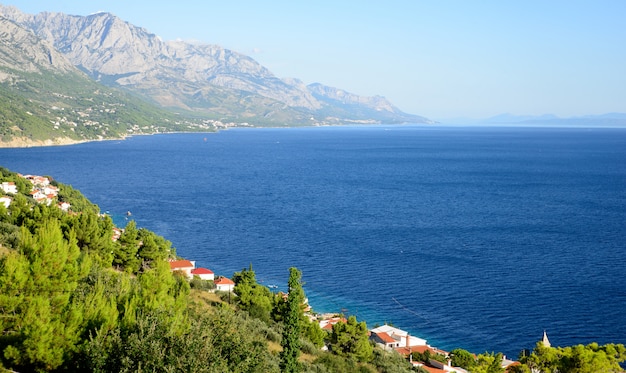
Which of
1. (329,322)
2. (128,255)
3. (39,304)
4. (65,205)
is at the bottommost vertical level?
(329,322)

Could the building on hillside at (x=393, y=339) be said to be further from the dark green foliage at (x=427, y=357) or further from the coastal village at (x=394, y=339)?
the dark green foliage at (x=427, y=357)

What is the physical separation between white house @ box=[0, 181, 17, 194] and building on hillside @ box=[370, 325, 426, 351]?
46996 millimetres

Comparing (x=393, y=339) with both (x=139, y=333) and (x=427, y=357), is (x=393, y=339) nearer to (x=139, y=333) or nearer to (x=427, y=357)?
(x=427, y=357)

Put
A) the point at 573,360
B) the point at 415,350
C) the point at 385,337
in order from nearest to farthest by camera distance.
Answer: the point at 573,360 → the point at 415,350 → the point at 385,337

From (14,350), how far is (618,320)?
43.4m

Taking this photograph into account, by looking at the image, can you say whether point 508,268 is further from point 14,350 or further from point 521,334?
point 14,350

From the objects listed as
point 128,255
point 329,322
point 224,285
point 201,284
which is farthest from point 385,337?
point 128,255

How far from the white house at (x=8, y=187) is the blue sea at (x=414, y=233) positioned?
46.4 feet

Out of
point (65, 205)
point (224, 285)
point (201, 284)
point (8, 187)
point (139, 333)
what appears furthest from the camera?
point (8, 187)

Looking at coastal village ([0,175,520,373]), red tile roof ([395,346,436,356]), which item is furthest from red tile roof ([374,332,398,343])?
red tile roof ([395,346,436,356])

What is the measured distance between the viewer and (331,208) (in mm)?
87250

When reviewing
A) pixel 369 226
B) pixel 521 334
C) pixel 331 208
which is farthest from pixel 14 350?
pixel 331 208

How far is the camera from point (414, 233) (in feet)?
234

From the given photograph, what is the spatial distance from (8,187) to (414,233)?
164 ft
